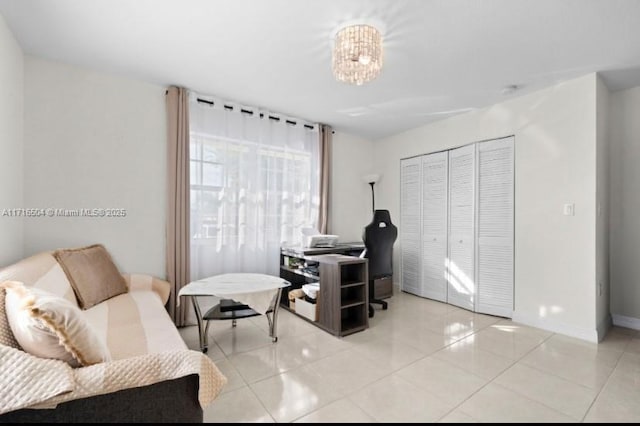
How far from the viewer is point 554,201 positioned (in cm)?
269

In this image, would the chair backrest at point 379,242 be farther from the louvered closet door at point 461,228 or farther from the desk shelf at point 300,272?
the louvered closet door at point 461,228

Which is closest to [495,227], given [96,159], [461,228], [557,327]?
[461,228]

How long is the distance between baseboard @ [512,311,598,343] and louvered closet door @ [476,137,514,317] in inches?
4.9

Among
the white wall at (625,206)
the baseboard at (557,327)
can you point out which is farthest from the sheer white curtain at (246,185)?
the white wall at (625,206)

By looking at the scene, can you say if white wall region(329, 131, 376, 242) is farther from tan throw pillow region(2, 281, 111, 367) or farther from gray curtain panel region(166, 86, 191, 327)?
tan throw pillow region(2, 281, 111, 367)

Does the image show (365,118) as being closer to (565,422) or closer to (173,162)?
(173,162)

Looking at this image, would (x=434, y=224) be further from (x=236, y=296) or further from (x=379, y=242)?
(x=236, y=296)

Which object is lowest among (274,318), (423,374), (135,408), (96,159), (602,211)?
(423,374)

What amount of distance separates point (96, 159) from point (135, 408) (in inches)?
92.1

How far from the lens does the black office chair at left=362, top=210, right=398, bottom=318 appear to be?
3092mm

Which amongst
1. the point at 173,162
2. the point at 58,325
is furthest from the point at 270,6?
the point at 58,325

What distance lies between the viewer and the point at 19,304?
1.07 m

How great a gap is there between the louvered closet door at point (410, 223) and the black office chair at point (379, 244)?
2.74 feet

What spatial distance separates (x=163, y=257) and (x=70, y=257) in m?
0.76
